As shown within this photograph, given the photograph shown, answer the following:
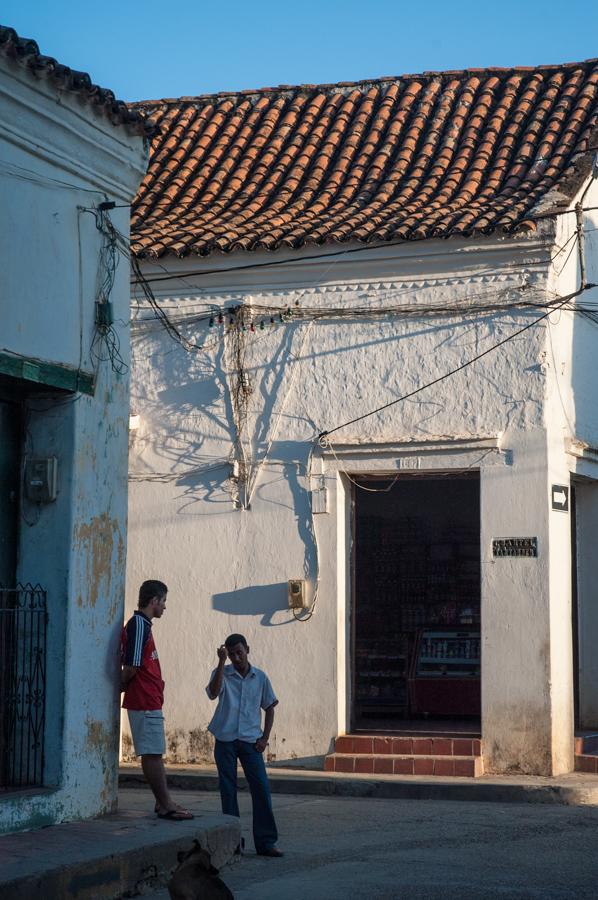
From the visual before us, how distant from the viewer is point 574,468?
14.5 m

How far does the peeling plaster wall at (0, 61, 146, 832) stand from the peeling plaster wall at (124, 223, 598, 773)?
12.8 ft

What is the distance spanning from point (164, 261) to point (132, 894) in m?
8.07

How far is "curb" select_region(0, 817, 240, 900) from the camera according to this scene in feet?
24.8

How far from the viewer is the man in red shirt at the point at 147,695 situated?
31.6 ft

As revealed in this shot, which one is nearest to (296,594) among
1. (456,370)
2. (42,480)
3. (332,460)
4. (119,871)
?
(332,460)

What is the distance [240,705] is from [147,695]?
66cm

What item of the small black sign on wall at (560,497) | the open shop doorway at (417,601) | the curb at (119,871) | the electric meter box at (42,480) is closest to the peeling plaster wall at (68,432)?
the electric meter box at (42,480)

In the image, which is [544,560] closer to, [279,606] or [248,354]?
[279,606]

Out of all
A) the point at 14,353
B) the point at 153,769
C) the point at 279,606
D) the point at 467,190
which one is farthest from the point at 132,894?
the point at 467,190

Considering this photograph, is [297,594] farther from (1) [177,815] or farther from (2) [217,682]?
(1) [177,815]

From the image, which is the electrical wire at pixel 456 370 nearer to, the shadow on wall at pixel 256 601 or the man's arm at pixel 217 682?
the shadow on wall at pixel 256 601

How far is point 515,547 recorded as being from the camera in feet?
44.9

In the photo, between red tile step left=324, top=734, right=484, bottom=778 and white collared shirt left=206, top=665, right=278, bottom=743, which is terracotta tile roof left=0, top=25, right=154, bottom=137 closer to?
white collared shirt left=206, top=665, right=278, bottom=743

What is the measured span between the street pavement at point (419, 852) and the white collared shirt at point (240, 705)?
2.74 feet
